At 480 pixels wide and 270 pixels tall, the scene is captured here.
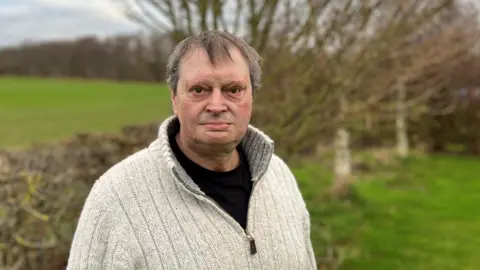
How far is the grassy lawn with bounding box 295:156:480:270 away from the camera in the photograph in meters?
6.51

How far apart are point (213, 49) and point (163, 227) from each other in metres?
0.61

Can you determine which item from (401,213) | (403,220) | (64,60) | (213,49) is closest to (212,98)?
(213,49)

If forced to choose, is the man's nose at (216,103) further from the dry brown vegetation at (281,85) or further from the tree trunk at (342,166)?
the tree trunk at (342,166)

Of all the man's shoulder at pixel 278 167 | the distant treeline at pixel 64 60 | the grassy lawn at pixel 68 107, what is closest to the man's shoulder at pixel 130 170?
the man's shoulder at pixel 278 167

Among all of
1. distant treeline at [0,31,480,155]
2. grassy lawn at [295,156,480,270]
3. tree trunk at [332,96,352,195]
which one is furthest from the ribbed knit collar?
tree trunk at [332,96,352,195]

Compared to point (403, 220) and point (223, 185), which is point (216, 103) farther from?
point (403, 220)

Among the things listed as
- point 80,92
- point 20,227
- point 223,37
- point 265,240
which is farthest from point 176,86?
point 80,92

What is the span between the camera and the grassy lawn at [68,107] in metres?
16.0

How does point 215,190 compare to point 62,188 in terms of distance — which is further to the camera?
point 62,188

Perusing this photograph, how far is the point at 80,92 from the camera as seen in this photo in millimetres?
32719

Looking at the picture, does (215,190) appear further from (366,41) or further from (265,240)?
(366,41)

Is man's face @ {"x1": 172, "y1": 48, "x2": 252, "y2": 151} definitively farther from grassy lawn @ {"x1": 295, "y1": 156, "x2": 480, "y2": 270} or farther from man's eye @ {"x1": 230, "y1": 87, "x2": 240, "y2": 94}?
grassy lawn @ {"x1": 295, "y1": 156, "x2": 480, "y2": 270}

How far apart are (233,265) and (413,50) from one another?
431 centimetres

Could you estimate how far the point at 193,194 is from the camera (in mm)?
1826
